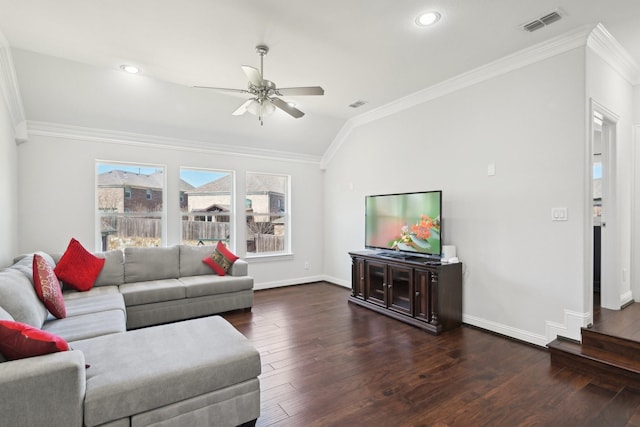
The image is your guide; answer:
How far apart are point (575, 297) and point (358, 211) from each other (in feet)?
10.5

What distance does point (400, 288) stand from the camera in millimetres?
4113

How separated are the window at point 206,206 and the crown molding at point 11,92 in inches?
75.2

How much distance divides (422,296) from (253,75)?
2950 millimetres

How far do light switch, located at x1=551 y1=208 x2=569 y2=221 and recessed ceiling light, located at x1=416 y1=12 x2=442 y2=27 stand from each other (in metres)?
2.10

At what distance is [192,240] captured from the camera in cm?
526

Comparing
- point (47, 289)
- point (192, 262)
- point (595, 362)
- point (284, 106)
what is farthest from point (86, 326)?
point (595, 362)

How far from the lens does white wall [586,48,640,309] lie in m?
3.29

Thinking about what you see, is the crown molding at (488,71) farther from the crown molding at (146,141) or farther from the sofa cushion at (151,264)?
the sofa cushion at (151,264)

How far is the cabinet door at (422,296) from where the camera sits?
3.69 m

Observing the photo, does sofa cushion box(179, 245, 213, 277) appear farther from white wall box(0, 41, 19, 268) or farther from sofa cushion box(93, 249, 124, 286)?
white wall box(0, 41, 19, 268)

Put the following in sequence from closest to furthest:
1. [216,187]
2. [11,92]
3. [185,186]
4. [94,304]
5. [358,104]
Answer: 1. [94,304]
2. [11,92]
3. [358,104]
4. [185,186]
5. [216,187]

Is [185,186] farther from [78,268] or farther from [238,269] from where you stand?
[78,268]

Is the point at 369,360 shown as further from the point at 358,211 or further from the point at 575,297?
the point at 358,211

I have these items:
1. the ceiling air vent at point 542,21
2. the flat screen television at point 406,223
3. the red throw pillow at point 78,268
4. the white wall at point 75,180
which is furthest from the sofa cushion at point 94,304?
the ceiling air vent at point 542,21
